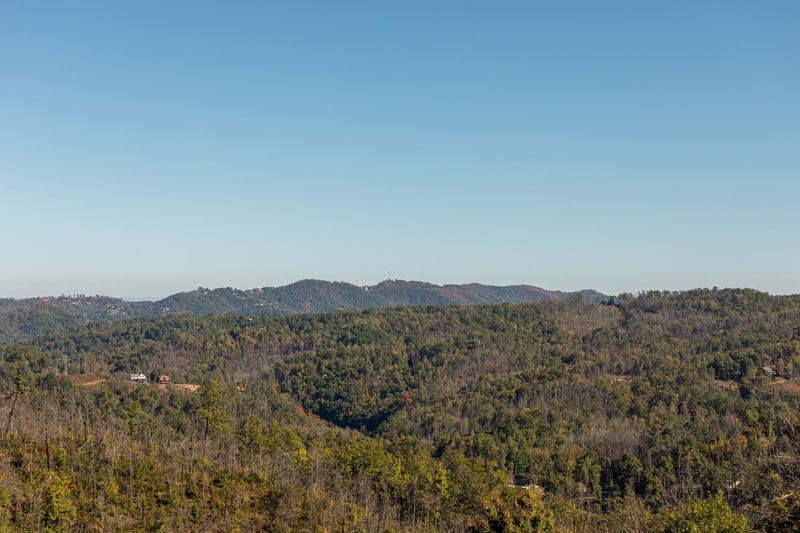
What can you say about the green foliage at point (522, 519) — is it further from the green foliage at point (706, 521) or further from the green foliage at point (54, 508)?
the green foliage at point (54, 508)

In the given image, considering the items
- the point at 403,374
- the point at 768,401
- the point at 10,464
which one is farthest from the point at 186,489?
the point at 403,374

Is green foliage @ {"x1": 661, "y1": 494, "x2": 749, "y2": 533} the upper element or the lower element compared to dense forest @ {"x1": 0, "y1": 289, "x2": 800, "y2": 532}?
upper

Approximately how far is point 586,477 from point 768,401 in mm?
61939

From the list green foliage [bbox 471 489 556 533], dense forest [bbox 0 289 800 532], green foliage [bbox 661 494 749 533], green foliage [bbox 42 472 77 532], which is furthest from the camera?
dense forest [bbox 0 289 800 532]

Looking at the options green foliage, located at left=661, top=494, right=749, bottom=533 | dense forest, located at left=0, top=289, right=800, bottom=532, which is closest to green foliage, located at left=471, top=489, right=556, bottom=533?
dense forest, located at left=0, top=289, right=800, bottom=532

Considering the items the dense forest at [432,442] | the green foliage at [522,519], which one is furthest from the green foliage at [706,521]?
the green foliage at [522,519]

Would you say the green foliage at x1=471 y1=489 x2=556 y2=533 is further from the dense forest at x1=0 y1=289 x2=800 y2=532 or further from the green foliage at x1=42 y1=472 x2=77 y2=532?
the green foliage at x1=42 y1=472 x2=77 y2=532

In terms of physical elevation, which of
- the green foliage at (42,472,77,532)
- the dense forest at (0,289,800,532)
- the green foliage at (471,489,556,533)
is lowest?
the dense forest at (0,289,800,532)

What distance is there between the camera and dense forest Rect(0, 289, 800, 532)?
149ft

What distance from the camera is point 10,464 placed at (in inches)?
1897

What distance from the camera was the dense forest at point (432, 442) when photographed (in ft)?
149

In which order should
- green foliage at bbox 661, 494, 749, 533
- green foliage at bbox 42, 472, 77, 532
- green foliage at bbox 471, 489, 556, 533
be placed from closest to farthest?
green foliage at bbox 661, 494, 749, 533
green foliage at bbox 42, 472, 77, 532
green foliage at bbox 471, 489, 556, 533

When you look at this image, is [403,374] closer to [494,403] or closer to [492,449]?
[494,403]

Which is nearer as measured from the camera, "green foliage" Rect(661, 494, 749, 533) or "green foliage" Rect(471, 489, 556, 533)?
"green foliage" Rect(661, 494, 749, 533)
